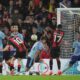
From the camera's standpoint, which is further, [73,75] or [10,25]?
[10,25]

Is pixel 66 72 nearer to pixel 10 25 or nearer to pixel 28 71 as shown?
pixel 28 71

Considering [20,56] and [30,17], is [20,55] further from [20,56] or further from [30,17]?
[30,17]

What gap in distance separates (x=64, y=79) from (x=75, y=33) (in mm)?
1938

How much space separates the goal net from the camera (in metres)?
15.7

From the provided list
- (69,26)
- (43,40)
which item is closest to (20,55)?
(43,40)

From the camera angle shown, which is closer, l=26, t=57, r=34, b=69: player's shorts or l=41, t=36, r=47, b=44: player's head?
l=26, t=57, r=34, b=69: player's shorts

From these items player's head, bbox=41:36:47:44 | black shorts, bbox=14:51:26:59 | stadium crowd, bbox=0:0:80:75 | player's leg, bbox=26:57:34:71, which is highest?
stadium crowd, bbox=0:0:80:75

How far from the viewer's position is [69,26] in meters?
15.8

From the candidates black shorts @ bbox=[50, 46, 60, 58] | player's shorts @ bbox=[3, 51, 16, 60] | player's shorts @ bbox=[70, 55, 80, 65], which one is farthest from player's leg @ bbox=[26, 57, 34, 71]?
player's shorts @ bbox=[70, 55, 80, 65]

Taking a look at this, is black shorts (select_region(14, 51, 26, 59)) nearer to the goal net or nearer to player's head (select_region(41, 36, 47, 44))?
player's head (select_region(41, 36, 47, 44))

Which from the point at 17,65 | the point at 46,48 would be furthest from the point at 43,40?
the point at 17,65

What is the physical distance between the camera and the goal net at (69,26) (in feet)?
51.5

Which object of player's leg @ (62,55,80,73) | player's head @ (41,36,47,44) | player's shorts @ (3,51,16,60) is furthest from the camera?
player's head @ (41,36,47,44)

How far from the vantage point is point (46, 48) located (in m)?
15.8
